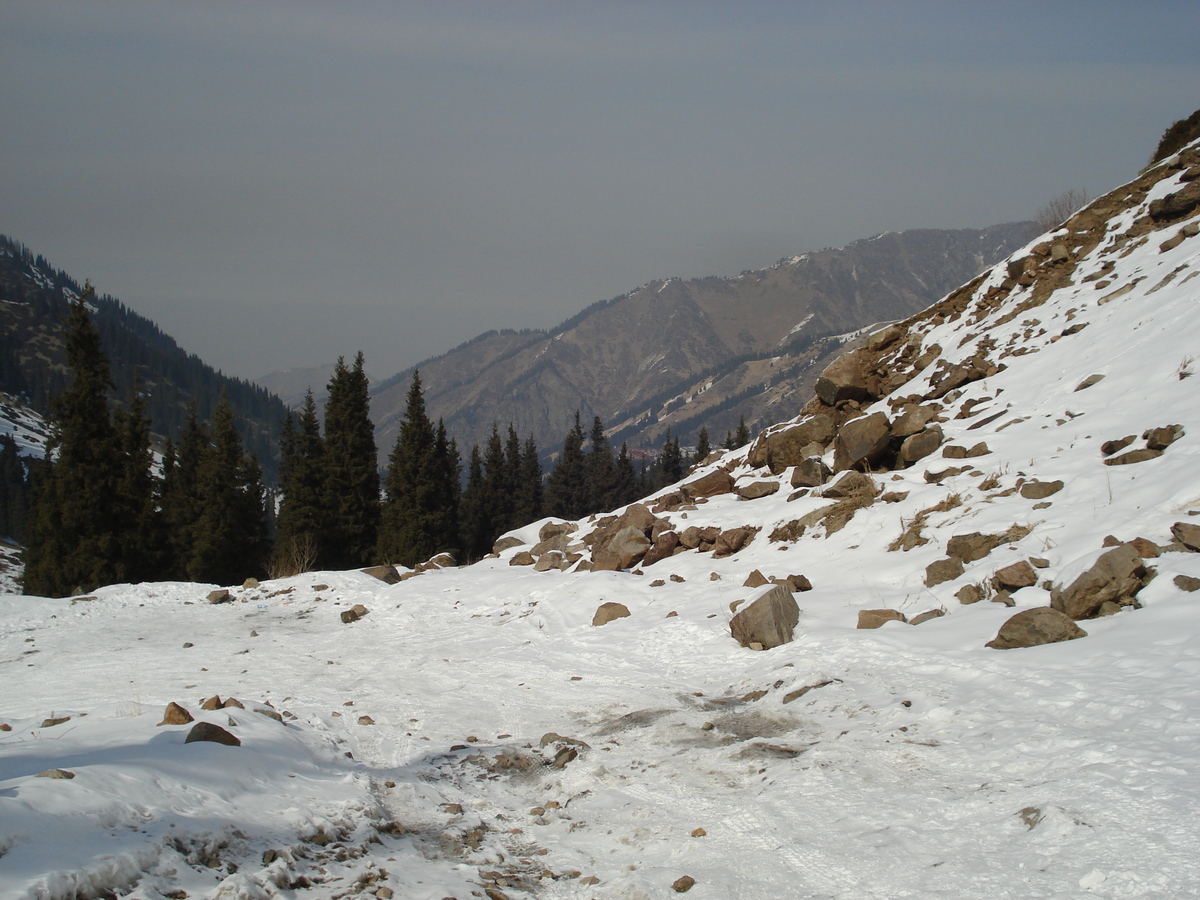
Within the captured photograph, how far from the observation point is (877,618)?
9211mm

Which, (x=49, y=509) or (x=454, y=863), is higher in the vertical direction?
(x=49, y=509)

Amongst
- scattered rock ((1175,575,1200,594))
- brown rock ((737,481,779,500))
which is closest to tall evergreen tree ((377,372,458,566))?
brown rock ((737,481,779,500))

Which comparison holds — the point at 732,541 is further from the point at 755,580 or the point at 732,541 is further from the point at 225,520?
the point at 225,520

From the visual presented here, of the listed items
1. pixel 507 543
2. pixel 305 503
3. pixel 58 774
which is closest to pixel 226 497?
pixel 305 503

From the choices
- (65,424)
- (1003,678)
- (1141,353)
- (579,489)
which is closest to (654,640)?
(1003,678)

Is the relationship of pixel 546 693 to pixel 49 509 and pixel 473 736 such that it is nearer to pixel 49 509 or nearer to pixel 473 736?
pixel 473 736

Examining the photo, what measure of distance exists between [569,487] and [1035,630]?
70949mm

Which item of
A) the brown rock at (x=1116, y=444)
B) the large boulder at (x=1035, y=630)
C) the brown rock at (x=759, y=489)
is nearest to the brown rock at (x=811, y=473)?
the brown rock at (x=759, y=489)

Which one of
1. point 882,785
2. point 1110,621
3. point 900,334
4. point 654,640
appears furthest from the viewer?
point 900,334

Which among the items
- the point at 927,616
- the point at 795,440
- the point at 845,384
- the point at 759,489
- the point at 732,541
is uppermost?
the point at 845,384

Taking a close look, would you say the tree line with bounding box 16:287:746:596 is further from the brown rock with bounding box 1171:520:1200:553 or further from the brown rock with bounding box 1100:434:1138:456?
the brown rock with bounding box 1171:520:1200:553

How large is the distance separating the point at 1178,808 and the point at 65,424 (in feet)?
114

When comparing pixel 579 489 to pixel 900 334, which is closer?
pixel 900 334

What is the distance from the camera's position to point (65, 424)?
27734 mm
